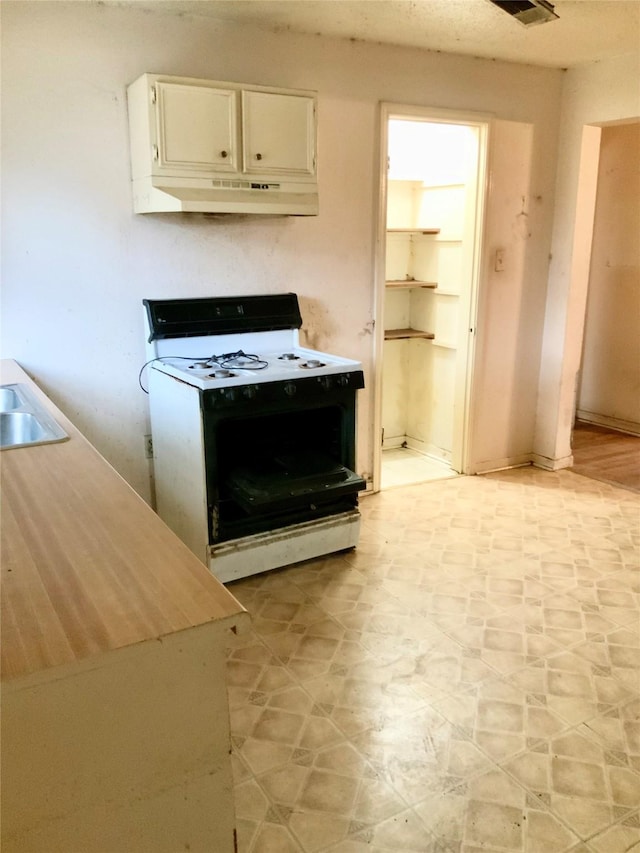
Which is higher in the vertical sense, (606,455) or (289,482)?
(289,482)

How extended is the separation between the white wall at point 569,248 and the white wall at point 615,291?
3.78 ft

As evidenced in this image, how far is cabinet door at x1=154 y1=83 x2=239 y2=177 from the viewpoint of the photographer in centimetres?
265

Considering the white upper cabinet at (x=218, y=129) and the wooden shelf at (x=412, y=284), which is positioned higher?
the white upper cabinet at (x=218, y=129)

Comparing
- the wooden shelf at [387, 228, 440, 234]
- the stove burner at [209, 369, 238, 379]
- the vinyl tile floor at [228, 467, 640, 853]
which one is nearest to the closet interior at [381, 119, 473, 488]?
the wooden shelf at [387, 228, 440, 234]

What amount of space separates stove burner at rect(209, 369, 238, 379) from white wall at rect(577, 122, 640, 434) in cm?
372

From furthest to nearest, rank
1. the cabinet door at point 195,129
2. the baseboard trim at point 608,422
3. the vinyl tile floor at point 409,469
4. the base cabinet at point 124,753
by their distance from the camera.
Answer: the baseboard trim at point 608,422, the vinyl tile floor at point 409,469, the cabinet door at point 195,129, the base cabinet at point 124,753

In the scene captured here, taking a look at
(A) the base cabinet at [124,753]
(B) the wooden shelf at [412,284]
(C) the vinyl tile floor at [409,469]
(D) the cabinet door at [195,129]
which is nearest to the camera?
(A) the base cabinet at [124,753]

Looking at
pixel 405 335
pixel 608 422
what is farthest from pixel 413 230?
pixel 608 422

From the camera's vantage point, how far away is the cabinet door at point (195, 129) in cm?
265

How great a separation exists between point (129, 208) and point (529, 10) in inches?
76.6

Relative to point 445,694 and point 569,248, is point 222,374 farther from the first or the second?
point 569,248

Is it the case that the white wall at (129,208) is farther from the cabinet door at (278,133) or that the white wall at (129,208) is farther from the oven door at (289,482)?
the oven door at (289,482)

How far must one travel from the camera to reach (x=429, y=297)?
15.2 ft

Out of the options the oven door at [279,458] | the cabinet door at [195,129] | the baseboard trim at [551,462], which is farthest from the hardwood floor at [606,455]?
the cabinet door at [195,129]
